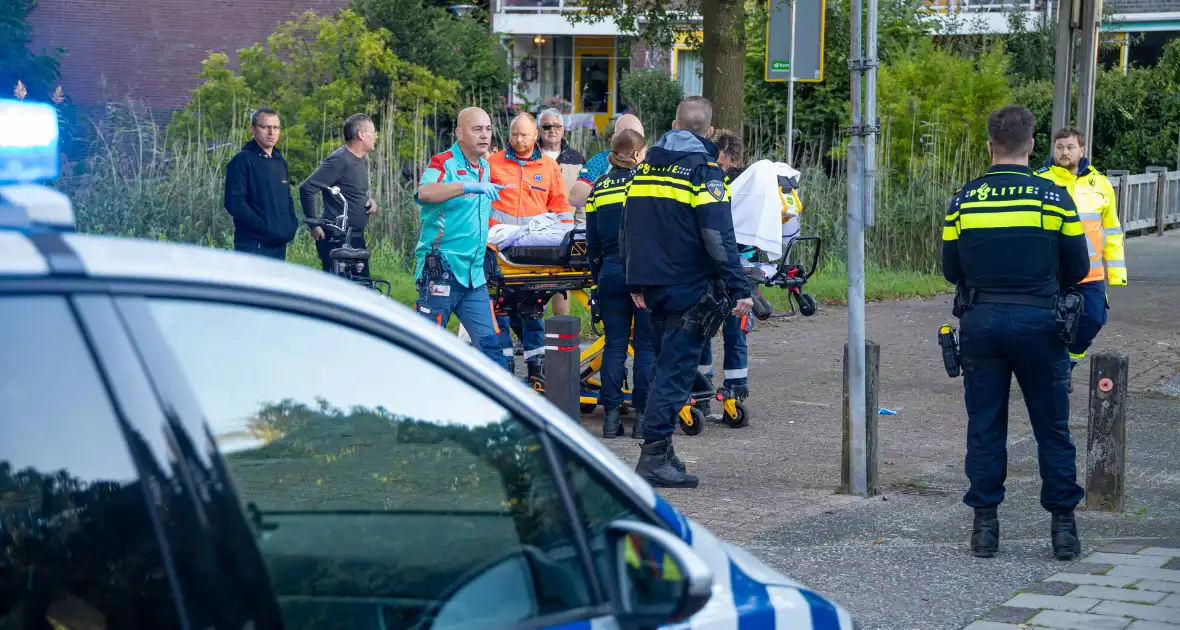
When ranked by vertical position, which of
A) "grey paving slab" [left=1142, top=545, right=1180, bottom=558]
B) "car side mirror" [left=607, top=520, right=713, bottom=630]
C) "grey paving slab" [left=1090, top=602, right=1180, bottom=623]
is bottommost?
"grey paving slab" [left=1142, top=545, right=1180, bottom=558]

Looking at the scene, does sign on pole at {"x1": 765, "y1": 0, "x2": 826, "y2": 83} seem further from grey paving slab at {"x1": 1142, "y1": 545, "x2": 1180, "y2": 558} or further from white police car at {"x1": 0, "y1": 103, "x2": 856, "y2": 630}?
white police car at {"x1": 0, "y1": 103, "x2": 856, "y2": 630}

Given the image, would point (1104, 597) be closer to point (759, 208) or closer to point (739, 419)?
point (739, 419)

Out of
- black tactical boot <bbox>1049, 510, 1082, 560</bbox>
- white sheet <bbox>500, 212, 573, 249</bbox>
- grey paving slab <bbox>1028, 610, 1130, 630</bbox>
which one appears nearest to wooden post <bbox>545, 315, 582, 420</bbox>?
white sheet <bbox>500, 212, 573, 249</bbox>

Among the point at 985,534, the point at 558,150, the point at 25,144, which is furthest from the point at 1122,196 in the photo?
the point at 25,144

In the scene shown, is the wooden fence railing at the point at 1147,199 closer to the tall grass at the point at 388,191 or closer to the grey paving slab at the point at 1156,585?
the tall grass at the point at 388,191

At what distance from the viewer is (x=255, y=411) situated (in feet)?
6.61

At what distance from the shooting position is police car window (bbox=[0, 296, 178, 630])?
176 centimetres

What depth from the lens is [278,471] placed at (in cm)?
228

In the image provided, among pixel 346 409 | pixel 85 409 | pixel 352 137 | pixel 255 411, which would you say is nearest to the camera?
pixel 85 409

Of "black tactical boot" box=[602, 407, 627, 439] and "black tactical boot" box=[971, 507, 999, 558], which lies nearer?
"black tactical boot" box=[971, 507, 999, 558]

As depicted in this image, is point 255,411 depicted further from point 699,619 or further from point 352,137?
point 352,137

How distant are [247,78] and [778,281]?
19455 millimetres

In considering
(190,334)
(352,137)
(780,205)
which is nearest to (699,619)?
(190,334)

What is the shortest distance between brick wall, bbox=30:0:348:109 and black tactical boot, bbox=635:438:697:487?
33651mm
